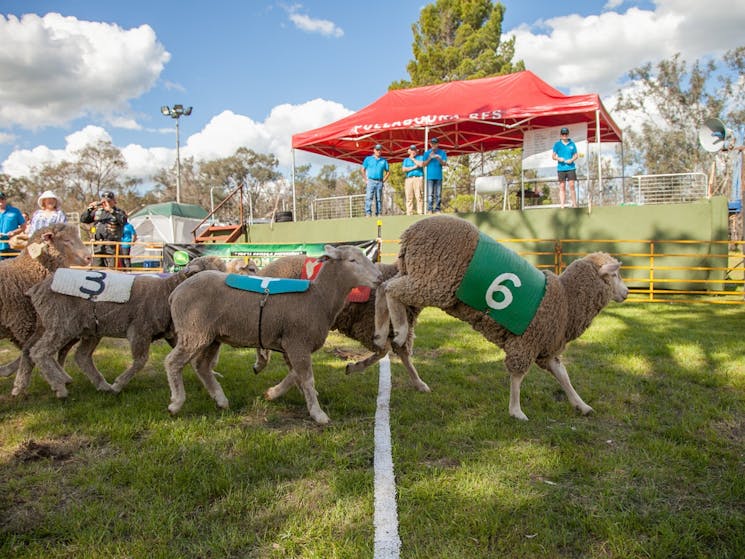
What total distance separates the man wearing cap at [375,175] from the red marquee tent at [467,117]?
1.41m

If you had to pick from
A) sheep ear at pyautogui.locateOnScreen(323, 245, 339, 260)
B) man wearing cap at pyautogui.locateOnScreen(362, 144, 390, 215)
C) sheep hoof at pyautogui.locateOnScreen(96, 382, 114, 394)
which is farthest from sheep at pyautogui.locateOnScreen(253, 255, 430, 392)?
man wearing cap at pyautogui.locateOnScreen(362, 144, 390, 215)

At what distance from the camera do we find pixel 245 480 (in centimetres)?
313

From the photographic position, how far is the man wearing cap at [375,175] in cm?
1403

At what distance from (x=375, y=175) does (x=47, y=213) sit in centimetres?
906

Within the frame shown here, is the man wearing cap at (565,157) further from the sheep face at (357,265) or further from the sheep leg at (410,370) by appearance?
the sheep face at (357,265)

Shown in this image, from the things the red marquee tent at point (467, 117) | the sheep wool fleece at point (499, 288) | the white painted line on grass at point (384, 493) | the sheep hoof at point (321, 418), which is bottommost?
the white painted line on grass at point (384, 493)

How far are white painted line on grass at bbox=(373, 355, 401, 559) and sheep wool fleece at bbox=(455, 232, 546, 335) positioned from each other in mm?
1253

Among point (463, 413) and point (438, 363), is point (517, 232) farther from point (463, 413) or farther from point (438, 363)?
point (463, 413)

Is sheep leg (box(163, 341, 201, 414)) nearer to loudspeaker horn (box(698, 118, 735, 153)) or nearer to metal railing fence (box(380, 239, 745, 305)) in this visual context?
metal railing fence (box(380, 239, 745, 305))

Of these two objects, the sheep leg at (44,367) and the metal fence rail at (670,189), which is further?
the metal fence rail at (670,189)

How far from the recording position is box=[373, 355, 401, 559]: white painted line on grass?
247 centimetres

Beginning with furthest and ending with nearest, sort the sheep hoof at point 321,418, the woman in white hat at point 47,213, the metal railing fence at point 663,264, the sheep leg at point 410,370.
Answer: the metal railing fence at point 663,264, the woman in white hat at point 47,213, the sheep leg at point 410,370, the sheep hoof at point 321,418

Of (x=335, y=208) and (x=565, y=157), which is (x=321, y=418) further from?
(x=335, y=208)

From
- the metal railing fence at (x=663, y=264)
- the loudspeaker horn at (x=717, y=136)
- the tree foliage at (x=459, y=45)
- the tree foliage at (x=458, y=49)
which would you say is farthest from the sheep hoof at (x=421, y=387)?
the tree foliage at (x=459, y=45)
